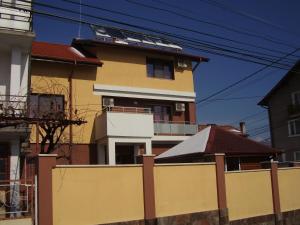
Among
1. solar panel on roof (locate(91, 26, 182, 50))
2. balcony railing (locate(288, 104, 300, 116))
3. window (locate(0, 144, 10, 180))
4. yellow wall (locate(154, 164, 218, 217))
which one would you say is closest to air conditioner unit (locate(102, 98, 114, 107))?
solar panel on roof (locate(91, 26, 182, 50))

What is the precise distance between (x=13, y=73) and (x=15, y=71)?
11cm

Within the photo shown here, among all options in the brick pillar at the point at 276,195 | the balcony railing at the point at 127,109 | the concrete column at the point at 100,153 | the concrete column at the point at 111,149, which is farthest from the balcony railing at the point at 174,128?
the brick pillar at the point at 276,195

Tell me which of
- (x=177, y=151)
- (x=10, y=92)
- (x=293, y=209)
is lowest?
(x=293, y=209)

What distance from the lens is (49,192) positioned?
10.4 m

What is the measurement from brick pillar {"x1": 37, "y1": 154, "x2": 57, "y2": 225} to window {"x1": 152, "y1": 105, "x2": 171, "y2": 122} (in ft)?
46.5

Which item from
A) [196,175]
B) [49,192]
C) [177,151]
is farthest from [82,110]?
[49,192]

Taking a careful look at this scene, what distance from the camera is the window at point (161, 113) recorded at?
2450cm

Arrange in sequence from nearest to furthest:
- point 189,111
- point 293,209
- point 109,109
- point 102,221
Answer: point 102,221
point 293,209
point 109,109
point 189,111

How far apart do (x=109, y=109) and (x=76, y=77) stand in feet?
9.06

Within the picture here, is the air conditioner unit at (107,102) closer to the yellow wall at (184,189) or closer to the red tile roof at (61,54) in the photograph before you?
the red tile roof at (61,54)

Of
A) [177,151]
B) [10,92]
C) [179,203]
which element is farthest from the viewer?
[177,151]

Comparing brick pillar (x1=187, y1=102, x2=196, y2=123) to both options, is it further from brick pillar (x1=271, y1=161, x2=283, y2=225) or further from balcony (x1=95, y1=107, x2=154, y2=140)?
brick pillar (x1=271, y1=161, x2=283, y2=225)

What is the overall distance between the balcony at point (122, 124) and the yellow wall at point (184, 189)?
7.24 meters

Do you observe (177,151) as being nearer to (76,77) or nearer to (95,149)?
(95,149)
